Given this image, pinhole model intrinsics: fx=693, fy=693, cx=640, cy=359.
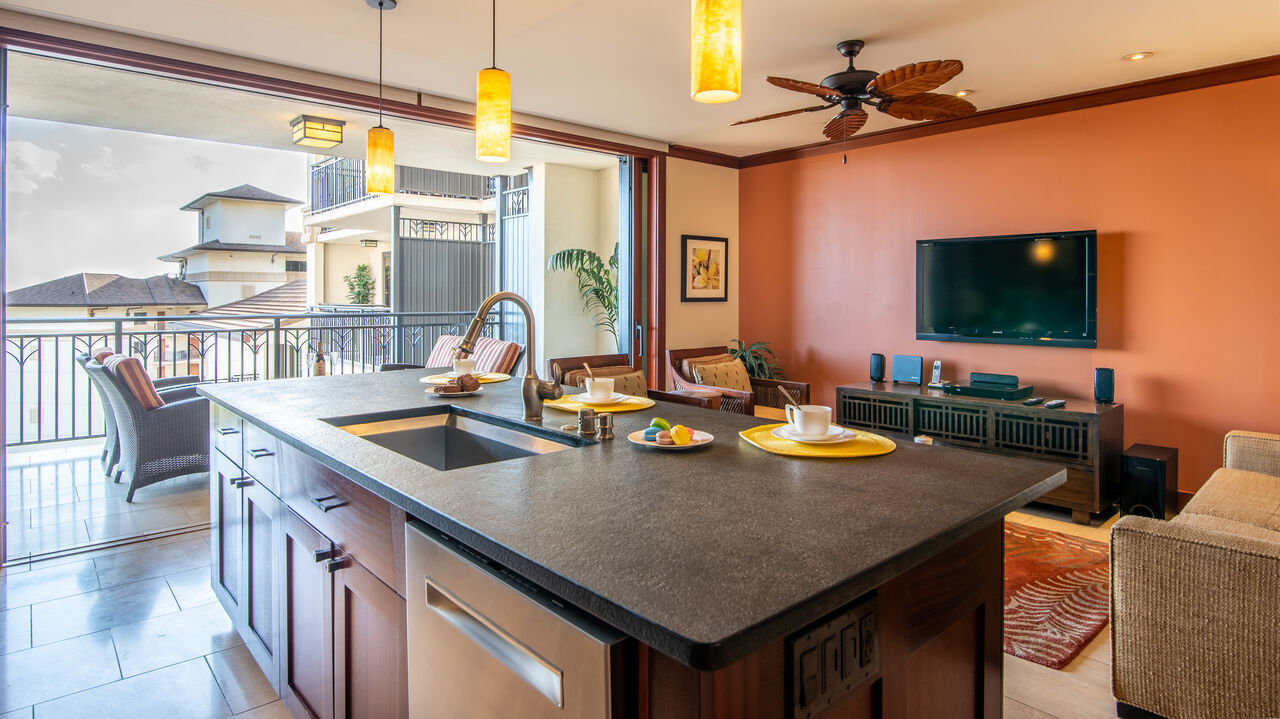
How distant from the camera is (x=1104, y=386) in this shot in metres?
3.85

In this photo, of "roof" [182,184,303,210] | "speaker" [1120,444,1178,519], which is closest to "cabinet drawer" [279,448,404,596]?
"speaker" [1120,444,1178,519]

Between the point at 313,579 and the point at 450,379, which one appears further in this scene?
the point at 450,379

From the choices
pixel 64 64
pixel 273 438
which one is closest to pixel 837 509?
pixel 273 438

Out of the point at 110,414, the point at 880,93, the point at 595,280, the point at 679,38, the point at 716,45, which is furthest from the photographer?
the point at 595,280

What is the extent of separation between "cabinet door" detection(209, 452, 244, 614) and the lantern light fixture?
2737 millimetres

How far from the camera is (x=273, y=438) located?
186 centimetres

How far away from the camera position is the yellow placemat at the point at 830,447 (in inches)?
57.1

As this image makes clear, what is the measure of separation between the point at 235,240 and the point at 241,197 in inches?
26.1

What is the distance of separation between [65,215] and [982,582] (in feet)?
21.5

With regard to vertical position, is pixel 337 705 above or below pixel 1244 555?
below

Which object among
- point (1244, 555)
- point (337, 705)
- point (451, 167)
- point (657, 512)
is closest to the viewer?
point (657, 512)

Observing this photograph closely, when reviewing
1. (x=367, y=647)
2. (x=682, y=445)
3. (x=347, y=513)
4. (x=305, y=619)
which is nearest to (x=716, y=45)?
(x=682, y=445)

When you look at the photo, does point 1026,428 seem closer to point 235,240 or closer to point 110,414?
point 110,414

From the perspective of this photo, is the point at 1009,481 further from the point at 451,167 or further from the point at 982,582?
the point at 451,167
